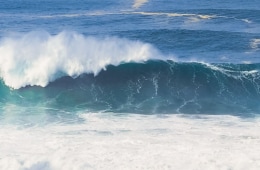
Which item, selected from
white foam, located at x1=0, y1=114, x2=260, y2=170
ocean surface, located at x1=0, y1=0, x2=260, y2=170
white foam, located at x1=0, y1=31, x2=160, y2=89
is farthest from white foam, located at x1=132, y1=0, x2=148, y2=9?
white foam, located at x1=0, y1=114, x2=260, y2=170

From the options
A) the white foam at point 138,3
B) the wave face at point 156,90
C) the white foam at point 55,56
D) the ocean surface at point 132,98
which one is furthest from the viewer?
the white foam at point 138,3

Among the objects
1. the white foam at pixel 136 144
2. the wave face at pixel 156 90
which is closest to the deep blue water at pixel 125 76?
the wave face at pixel 156 90

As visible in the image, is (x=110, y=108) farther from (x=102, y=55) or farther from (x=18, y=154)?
(x=18, y=154)

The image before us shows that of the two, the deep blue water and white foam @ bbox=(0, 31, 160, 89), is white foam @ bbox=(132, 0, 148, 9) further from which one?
white foam @ bbox=(0, 31, 160, 89)

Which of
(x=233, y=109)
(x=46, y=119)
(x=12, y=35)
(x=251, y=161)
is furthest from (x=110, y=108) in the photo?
(x=12, y=35)

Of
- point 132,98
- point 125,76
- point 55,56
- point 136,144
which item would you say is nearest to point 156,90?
point 132,98

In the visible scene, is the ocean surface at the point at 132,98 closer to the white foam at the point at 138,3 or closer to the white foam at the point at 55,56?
the white foam at the point at 55,56
